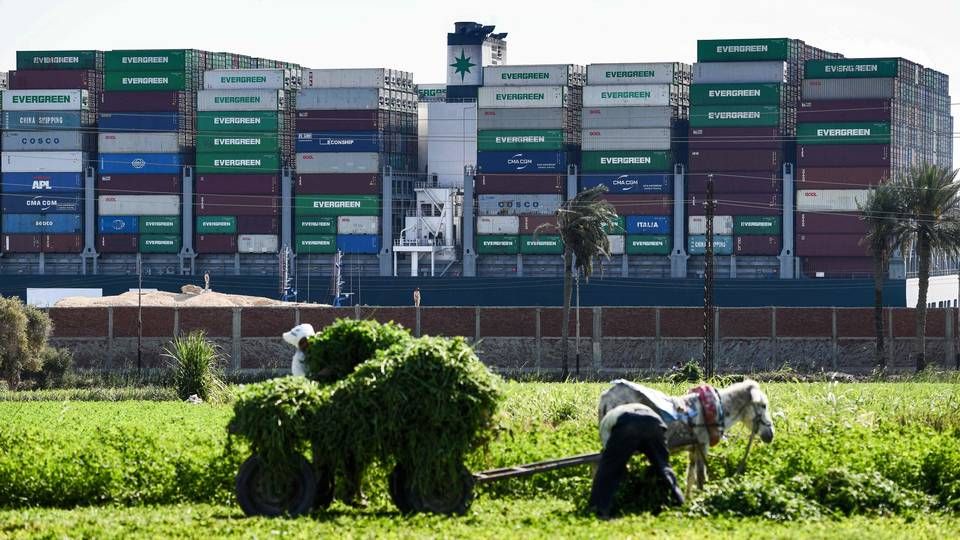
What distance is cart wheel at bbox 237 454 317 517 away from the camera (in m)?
14.3

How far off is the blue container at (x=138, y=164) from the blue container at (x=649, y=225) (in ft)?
88.2

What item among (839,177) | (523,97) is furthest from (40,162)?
(839,177)

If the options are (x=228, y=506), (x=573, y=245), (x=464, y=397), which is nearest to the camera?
(x=464, y=397)

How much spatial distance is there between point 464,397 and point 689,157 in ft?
225

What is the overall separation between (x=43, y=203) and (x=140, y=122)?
25.4 ft

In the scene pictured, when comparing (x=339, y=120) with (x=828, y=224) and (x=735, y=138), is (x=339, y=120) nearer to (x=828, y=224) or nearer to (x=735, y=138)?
(x=735, y=138)

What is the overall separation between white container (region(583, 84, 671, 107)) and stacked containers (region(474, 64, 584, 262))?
154cm

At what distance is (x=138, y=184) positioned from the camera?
87250 mm

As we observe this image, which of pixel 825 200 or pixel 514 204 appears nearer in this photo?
pixel 825 200

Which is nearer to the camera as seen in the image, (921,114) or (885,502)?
(885,502)

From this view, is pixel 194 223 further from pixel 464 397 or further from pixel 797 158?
pixel 464 397

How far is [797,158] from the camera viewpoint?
80.6 metres

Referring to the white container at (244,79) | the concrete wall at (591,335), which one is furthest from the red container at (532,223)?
the concrete wall at (591,335)

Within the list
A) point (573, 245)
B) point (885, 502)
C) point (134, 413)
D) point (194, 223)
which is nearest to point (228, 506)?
point (885, 502)
